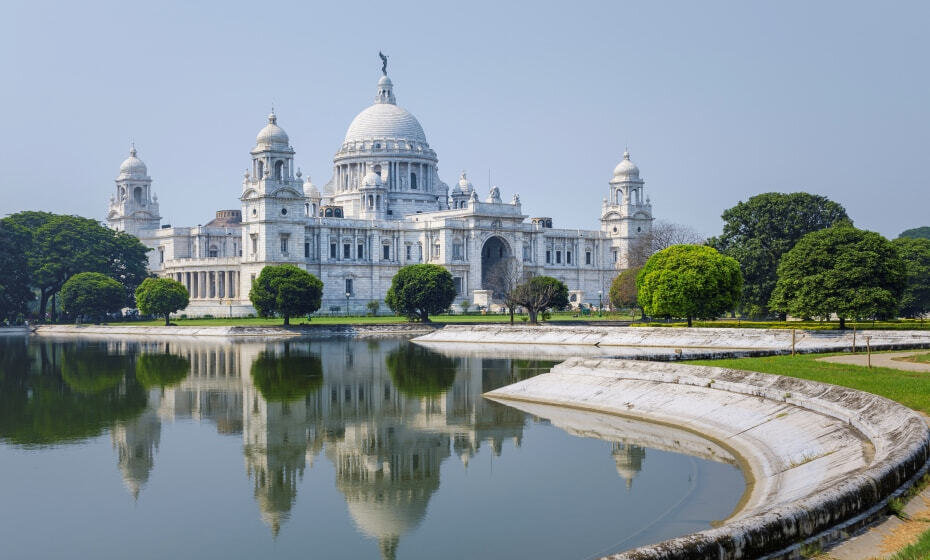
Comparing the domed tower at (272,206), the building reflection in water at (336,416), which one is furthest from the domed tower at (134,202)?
the building reflection in water at (336,416)

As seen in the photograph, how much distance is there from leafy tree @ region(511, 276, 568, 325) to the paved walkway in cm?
4741

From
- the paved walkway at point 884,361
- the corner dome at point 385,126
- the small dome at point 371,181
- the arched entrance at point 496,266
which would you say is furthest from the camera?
the corner dome at point 385,126

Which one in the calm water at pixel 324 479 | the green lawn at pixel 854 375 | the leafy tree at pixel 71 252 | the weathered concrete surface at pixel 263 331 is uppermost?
the leafy tree at pixel 71 252

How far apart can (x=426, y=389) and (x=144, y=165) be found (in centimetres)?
9969

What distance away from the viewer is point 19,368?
50.8 meters

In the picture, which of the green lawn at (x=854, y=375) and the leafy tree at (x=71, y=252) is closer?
the green lawn at (x=854, y=375)

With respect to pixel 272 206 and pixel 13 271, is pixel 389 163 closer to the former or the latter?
pixel 272 206

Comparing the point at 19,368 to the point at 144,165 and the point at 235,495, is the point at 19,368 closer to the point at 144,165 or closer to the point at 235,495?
the point at 235,495

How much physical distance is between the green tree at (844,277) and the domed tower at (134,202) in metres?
92.3

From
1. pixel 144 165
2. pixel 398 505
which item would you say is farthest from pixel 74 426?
pixel 144 165

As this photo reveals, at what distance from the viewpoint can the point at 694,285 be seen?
59.5m

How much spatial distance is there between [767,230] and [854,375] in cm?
4285

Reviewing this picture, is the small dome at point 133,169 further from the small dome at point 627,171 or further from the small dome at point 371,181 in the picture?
the small dome at point 627,171

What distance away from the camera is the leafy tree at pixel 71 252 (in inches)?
3912
